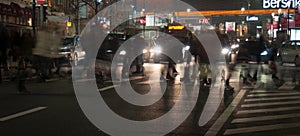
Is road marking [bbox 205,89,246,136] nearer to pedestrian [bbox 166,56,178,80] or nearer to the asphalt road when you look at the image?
the asphalt road

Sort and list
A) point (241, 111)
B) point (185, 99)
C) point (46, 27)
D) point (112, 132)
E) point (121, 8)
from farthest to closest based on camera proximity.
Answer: point (121, 8)
point (46, 27)
point (185, 99)
point (241, 111)
point (112, 132)

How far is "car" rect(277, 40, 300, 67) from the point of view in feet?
77.2

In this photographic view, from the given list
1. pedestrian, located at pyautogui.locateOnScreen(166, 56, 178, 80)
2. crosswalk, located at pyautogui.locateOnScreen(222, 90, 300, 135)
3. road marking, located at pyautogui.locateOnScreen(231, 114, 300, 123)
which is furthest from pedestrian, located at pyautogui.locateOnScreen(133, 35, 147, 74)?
road marking, located at pyautogui.locateOnScreen(231, 114, 300, 123)

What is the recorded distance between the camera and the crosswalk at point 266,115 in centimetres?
718

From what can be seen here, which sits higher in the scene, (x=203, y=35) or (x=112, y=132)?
(x=203, y=35)

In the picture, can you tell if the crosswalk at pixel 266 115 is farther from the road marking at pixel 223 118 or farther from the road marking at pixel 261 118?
the road marking at pixel 223 118

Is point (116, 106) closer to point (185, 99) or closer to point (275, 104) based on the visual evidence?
point (185, 99)

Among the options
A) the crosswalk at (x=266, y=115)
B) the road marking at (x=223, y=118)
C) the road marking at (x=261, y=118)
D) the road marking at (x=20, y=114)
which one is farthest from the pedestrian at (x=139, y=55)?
the road marking at (x=261, y=118)

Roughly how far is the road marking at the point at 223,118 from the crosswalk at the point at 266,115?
0.13 m

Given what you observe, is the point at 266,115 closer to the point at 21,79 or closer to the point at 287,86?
A: the point at 287,86

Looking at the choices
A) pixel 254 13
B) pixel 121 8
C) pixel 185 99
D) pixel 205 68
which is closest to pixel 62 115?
pixel 185 99

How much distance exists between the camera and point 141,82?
1450 cm

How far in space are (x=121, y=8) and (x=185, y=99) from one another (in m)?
30.1

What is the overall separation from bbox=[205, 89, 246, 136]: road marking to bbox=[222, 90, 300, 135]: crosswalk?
0.13 metres
